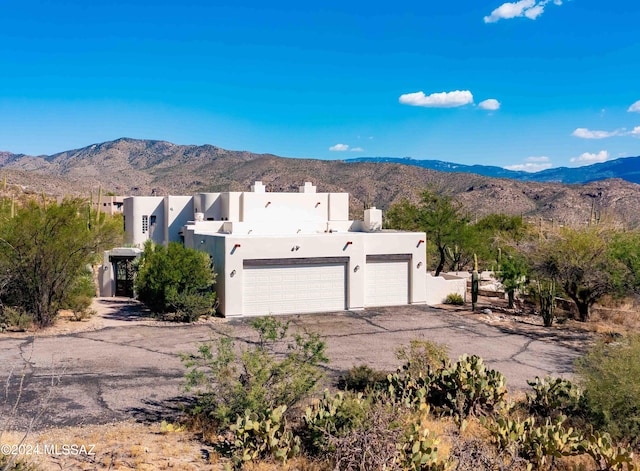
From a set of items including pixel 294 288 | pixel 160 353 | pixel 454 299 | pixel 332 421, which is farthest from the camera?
pixel 454 299

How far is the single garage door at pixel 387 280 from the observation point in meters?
24.7

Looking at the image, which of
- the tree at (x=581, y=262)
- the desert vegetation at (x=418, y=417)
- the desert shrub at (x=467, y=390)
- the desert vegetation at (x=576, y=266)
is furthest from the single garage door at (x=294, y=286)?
the desert shrub at (x=467, y=390)

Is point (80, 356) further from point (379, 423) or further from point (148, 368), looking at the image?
point (379, 423)

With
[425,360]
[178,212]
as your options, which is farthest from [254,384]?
[178,212]

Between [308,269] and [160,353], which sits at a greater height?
[308,269]

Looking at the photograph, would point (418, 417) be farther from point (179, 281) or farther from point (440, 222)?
point (440, 222)

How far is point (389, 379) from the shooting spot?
36.8 feet

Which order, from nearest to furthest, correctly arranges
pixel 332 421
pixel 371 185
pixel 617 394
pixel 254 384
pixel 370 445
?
pixel 370 445 → pixel 332 421 → pixel 254 384 → pixel 617 394 → pixel 371 185

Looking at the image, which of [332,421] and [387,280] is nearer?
[332,421]

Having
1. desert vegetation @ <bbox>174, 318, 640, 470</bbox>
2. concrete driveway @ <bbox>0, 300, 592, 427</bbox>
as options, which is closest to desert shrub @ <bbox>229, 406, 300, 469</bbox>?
desert vegetation @ <bbox>174, 318, 640, 470</bbox>

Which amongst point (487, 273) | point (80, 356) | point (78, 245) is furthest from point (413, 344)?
point (487, 273)

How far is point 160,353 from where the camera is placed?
52.0 ft

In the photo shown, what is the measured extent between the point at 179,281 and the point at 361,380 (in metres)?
10.6

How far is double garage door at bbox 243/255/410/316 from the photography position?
2238cm
